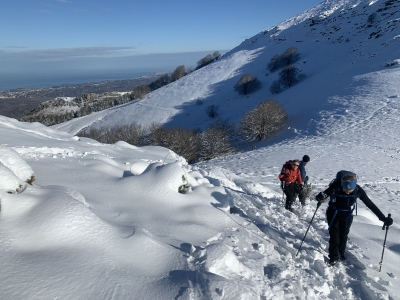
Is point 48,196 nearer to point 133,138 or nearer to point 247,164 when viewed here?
point 247,164

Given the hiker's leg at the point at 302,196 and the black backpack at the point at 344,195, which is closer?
the black backpack at the point at 344,195

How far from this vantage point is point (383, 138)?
76.2ft

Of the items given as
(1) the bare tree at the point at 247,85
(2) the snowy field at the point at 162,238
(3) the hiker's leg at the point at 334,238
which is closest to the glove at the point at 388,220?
(3) the hiker's leg at the point at 334,238

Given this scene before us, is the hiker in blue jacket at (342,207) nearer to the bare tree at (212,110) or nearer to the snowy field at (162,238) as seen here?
the snowy field at (162,238)

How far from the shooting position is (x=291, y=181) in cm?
838

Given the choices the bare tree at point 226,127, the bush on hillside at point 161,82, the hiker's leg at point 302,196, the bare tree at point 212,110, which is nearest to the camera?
the hiker's leg at point 302,196

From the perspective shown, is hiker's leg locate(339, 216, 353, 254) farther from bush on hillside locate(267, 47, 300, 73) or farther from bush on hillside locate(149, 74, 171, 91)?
bush on hillside locate(149, 74, 171, 91)

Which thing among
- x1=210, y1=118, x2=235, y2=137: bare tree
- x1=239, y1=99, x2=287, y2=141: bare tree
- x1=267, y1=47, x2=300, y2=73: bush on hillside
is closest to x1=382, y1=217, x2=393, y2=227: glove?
x1=239, y1=99, x2=287, y2=141: bare tree

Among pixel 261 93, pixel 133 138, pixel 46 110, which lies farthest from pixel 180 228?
pixel 46 110

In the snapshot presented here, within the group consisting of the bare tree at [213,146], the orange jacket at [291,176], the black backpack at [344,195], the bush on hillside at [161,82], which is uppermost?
the black backpack at [344,195]

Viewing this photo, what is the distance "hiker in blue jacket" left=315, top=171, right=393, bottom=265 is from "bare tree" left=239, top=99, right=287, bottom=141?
34347mm

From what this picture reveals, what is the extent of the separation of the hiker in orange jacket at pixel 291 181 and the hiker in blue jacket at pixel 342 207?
290cm

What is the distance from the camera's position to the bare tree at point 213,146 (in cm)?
3609

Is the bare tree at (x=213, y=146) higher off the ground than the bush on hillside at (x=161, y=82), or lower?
lower
